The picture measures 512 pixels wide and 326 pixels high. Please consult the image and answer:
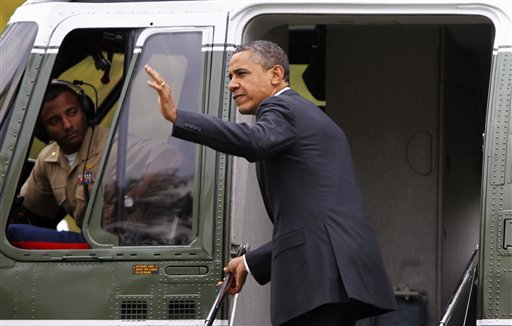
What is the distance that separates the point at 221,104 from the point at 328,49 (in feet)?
6.45

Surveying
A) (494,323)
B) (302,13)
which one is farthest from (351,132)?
(494,323)

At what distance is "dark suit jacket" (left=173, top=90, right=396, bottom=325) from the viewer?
5.23m

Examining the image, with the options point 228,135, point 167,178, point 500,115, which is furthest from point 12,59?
point 500,115

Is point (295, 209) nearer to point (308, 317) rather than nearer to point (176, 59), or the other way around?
point (308, 317)

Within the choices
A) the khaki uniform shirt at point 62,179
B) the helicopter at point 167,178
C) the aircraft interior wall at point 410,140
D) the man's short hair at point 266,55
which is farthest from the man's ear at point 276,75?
the aircraft interior wall at point 410,140

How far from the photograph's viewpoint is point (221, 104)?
6.47 meters

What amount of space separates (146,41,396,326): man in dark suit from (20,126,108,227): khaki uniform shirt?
1486mm

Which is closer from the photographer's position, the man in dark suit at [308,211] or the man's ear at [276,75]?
the man in dark suit at [308,211]

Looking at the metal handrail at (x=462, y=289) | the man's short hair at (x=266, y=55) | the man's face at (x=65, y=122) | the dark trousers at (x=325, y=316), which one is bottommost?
the dark trousers at (x=325, y=316)

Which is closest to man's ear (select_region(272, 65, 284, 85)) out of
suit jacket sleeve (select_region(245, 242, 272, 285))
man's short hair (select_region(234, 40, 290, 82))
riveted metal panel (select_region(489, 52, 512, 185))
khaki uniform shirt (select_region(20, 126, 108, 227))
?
man's short hair (select_region(234, 40, 290, 82))

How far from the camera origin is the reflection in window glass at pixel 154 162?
6.44m

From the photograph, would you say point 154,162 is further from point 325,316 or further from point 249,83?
point 325,316

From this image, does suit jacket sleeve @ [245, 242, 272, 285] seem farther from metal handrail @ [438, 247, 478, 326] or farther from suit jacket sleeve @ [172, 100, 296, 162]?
metal handrail @ [438, 247, 478, 326]

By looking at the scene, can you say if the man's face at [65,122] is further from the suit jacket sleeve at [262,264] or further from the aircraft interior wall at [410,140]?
the aircraft interior wall at [410,140]
